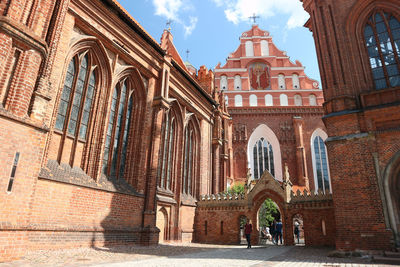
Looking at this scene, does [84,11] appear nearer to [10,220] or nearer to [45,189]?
[45,189]

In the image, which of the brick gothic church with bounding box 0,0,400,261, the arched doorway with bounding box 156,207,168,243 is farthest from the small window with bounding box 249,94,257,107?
the arched doorway with bounding box 156,207,168,243

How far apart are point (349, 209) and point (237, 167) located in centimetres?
1796

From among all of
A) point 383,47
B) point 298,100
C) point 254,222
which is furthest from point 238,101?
point 383,47

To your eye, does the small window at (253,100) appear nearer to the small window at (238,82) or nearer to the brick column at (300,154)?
the small window at (238,82)

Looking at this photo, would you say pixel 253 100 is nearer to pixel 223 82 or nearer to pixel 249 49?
pixel 223 82

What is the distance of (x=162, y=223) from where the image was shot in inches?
582

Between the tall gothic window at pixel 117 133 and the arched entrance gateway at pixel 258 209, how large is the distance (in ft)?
23.2

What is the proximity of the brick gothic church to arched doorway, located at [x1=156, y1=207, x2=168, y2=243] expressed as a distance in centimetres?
5

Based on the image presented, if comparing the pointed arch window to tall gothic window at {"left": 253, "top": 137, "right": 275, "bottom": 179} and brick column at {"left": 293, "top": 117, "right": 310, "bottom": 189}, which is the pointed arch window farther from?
brick column at {"left": 293, "top": 117, "right": 310, "bottom": 189}

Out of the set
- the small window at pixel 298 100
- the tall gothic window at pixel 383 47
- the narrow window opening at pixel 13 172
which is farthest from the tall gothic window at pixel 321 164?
the narrow window opening at pixel 13 172

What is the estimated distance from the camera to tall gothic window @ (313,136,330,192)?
2666 centimetres

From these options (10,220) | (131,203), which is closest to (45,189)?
(10,220)

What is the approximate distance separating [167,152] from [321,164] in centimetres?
1822

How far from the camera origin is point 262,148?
28.6 metres
